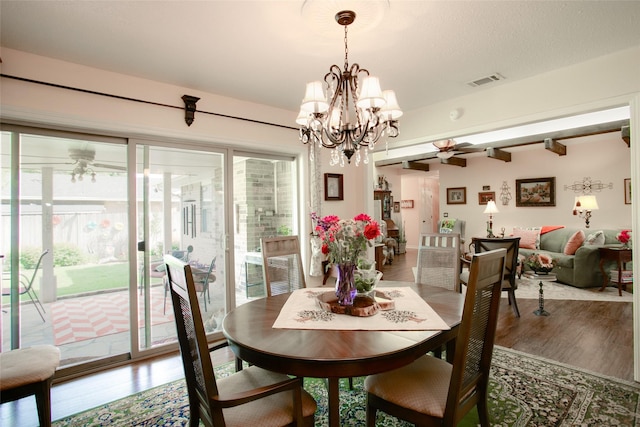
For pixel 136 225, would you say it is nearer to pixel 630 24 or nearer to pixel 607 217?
pixel 630 24

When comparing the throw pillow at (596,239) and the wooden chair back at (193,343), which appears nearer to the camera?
the wooden chair back at (193,343)

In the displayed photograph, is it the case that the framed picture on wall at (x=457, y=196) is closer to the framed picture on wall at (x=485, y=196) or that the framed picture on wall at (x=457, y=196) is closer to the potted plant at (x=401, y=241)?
the framed picture on wall at (x=485, y=196)

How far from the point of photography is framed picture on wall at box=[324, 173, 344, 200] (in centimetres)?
416

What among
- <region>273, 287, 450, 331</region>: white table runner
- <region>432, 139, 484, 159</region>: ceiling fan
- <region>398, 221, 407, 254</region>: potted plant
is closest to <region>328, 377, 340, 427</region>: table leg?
<region>273, 287, 450, 331</region>: white table runner

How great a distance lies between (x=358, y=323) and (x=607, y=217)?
6.98 meters

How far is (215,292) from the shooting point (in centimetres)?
344

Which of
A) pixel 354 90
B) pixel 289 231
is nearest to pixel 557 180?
pixel 289 231

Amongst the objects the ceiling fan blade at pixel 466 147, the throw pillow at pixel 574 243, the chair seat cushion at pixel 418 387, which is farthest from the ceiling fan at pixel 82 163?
the throw pillow at pixel 574 243

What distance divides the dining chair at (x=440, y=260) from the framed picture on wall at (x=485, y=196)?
6.16 metres

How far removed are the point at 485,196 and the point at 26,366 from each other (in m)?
8.59

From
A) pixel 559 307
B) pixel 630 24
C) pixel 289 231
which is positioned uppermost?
pixel 630 24

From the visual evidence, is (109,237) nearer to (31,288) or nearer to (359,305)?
(31,288)

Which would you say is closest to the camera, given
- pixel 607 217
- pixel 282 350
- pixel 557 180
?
pixel 282 350

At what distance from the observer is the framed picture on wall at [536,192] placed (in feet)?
22.8
